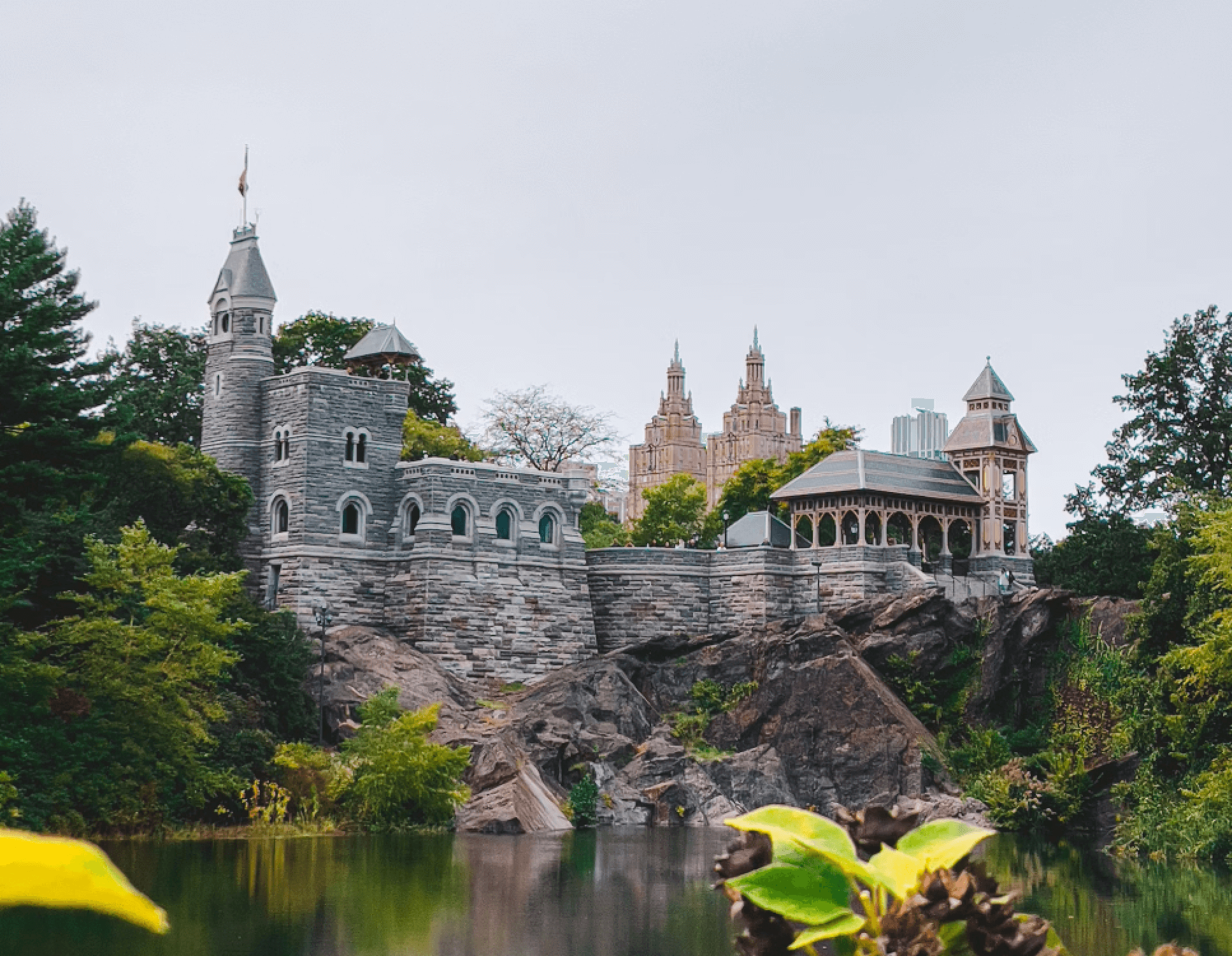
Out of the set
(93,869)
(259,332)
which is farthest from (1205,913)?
(259,332)

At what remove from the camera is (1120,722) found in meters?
38.2

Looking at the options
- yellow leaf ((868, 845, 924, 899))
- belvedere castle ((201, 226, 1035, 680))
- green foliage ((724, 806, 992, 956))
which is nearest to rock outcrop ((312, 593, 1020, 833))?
belvedere castle ((201, 226, 1035, 680))

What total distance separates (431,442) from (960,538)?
18068 mm

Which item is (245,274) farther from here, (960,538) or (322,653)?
(960,538)

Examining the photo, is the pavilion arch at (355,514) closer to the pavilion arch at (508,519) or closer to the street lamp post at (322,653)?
the street lamp post at (322,653)

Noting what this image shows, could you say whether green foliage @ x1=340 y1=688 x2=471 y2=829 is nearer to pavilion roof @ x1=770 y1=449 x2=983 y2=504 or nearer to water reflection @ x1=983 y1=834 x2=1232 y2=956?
water reflection @ x1=983 y1=834 x2=1232 y2=956

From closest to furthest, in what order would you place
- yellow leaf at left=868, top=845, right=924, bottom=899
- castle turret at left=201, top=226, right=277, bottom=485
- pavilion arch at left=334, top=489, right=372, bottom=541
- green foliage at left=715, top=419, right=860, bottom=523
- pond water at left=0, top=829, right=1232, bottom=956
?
1. yellow leaf at left=868, top=845, right=924, bottom=899
2. pond water at left=0, top=829, right=1232, bottom=956
3. pavilion arch at left=334, top=489, right=372, bottom=541
4. castle turret at left=201, top=226, right=277, bottom=485
5. green foliage at left=715, top=419, right=860, bottom=523

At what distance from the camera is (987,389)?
164 ft

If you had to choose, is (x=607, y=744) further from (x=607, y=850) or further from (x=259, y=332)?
(x=259, y=332)

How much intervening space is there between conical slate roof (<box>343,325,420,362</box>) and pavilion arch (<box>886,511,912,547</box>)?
14980 mm

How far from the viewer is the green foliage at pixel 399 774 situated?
32.6 meters

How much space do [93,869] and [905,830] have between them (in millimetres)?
1623

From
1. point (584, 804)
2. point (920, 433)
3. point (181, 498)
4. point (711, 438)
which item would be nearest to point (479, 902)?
point (584, 804)

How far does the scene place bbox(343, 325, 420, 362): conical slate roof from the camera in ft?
150
